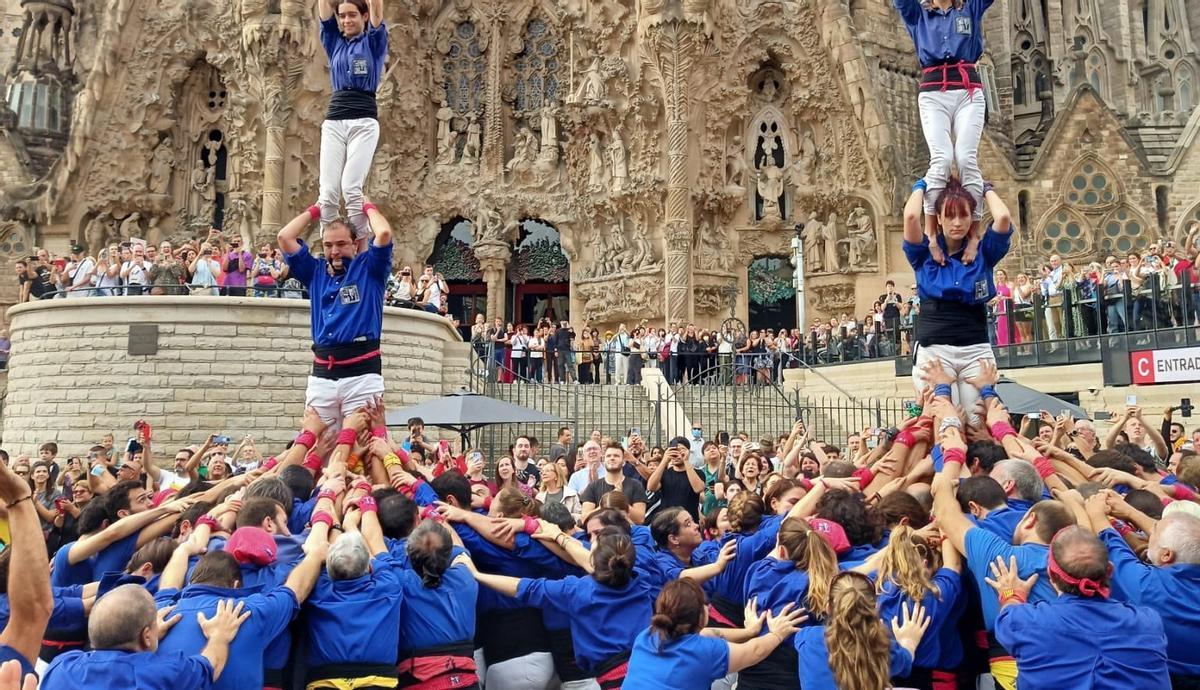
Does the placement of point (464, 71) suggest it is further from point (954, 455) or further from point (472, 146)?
point (954, 455)

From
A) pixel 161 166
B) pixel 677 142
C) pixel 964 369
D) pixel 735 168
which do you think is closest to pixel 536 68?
pixel 677 142

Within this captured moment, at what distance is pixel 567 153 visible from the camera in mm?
29062

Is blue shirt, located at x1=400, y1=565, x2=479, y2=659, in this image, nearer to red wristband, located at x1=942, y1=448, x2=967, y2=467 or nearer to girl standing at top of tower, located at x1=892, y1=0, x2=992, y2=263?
red wristband, located at x1=942, y1=448, x2=967, y2=467

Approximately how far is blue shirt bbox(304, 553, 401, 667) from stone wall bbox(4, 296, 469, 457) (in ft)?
43.1

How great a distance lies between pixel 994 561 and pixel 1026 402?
8.85 metres

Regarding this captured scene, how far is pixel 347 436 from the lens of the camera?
20.5 feet

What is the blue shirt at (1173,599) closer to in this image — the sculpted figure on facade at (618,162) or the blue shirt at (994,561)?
the blue shirt at (994,561)

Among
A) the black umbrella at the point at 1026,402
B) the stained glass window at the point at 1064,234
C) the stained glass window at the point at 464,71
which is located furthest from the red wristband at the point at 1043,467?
the stained glass window at the point at 464,71

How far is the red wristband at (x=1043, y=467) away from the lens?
5164 mm

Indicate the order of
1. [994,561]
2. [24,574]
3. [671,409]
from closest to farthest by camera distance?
[24,574], [994,561], [671,409]

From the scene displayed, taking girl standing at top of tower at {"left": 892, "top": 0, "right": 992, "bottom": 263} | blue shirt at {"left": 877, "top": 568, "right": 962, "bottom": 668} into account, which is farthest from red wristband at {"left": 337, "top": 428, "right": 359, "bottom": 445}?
girl standing at top of tower at {"left": 892, "top": 0, "right": 992, "bottom": 263}

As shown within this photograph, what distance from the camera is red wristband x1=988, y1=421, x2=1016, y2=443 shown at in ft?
19.0

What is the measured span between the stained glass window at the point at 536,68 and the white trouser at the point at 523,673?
2666cm

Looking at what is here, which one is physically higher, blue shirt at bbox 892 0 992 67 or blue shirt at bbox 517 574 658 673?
blue shirt at bbox 892 0 992 67
